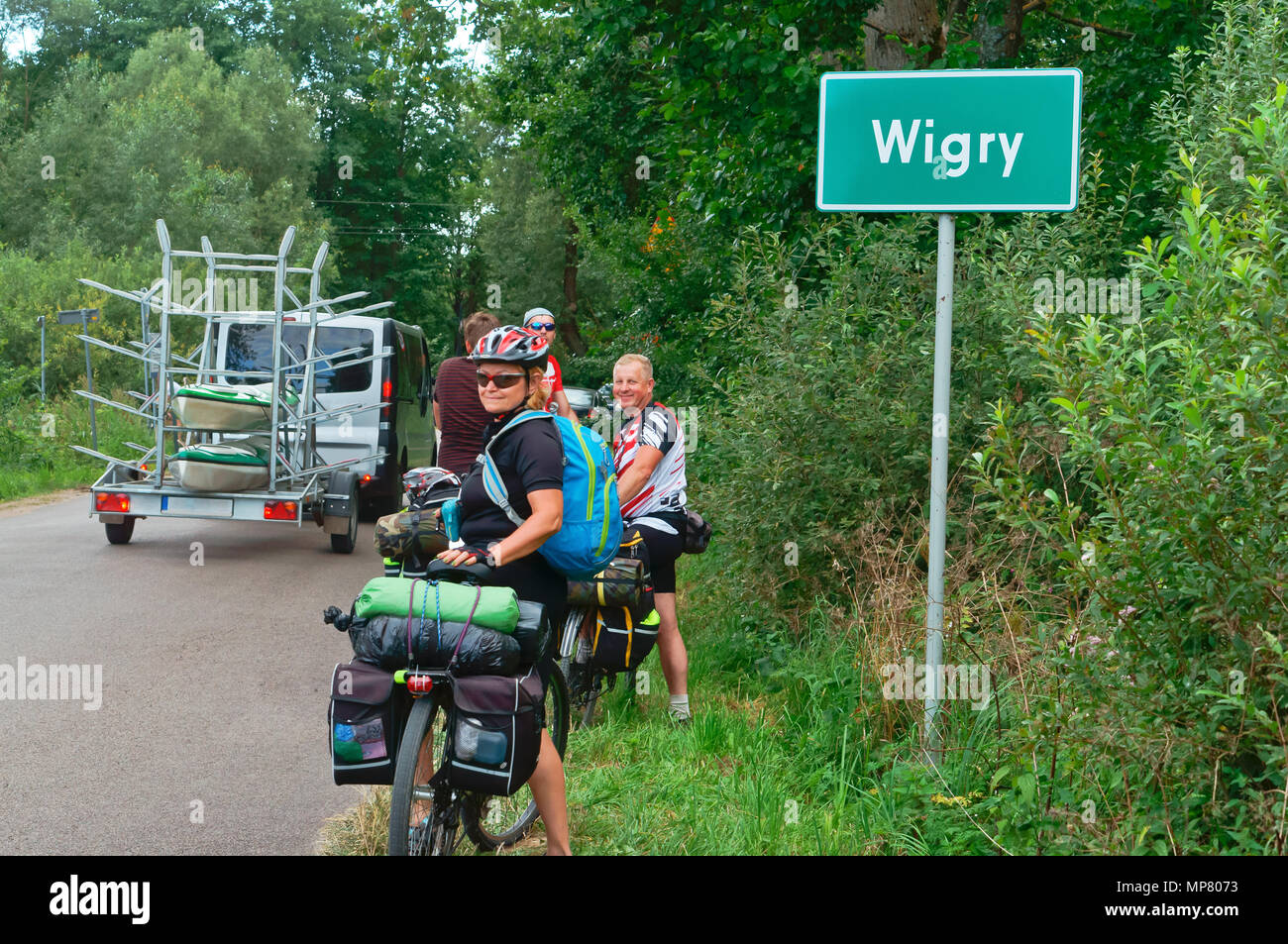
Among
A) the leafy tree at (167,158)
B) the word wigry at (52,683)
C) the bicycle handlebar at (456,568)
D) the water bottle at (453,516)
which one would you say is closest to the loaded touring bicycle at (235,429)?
the word wigry at (52,683)

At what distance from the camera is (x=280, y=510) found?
12297mm

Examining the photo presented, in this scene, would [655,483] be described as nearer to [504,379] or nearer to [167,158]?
[504,379]

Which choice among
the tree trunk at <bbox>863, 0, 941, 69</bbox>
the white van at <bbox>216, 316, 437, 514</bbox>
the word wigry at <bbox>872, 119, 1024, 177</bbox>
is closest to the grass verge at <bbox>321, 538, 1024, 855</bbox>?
the word wigry at <bbox>872, 119, 1024, 177</bbox>

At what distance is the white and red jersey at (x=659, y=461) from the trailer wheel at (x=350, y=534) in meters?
7.24

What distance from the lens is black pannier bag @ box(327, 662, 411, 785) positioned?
13.1ft

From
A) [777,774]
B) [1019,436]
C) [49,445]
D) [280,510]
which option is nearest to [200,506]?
[280,510]

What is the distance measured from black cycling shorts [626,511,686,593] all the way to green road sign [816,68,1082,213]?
1.86m

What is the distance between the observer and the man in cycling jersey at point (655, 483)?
630 cm

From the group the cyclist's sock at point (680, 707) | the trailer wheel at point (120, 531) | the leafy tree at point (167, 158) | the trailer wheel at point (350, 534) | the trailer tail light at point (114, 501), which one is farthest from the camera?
the leafy tree at point (167, 158)

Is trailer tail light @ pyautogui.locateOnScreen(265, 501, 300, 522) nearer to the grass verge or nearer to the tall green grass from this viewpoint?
the grass verge

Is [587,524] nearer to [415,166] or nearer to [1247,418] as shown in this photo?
[1247,418]

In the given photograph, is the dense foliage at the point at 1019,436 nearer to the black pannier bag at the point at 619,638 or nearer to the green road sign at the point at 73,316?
the black pannier bag at the point at 619,638

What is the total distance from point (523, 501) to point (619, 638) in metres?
1.91
